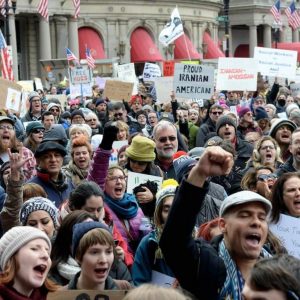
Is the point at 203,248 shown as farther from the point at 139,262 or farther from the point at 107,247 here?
the point at 139,262

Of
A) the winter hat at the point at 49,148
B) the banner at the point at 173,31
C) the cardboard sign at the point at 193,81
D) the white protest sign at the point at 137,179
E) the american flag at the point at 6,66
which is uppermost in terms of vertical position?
Result: the banner at the point at 173,31

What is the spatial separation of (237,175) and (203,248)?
5.29 meters

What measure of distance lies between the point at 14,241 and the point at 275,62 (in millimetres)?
17334

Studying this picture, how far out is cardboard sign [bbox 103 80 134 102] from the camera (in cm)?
1942

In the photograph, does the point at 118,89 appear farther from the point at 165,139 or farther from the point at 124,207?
the point at 124,207

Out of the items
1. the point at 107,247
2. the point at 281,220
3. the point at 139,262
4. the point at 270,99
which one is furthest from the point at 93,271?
the point at 270,99

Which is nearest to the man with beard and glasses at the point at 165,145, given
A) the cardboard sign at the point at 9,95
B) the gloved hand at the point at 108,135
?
the gloved hand at the point at 108,135

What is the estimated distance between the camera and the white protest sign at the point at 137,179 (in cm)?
835

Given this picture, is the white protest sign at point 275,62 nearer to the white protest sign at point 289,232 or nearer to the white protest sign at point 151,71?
the white protest sign at point 151,71

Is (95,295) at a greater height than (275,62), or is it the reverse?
(275,62)

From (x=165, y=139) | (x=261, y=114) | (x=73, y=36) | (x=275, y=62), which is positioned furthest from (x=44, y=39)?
(x=165, y=139)

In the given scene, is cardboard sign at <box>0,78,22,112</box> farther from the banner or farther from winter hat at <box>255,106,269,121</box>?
the banner

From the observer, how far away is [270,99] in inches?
812

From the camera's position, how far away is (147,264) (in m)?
5.78
